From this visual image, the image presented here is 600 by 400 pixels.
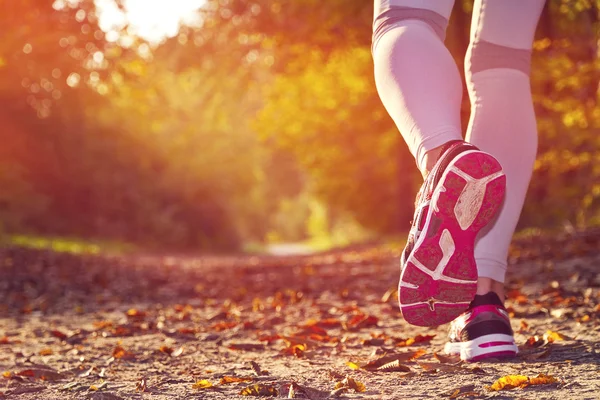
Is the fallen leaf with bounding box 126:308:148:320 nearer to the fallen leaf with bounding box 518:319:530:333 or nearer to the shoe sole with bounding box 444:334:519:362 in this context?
the fallen leaf with bounding box 518:319:530:333

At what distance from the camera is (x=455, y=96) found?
6.53 ft

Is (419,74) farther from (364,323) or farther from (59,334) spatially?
(59,334)

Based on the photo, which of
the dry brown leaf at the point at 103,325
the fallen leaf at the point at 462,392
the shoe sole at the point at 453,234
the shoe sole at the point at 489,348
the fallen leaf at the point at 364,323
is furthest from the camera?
the dry brown leaf at the point at 103,325

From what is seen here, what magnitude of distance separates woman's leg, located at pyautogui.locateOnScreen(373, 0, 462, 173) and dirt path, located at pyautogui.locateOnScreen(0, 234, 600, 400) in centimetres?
59

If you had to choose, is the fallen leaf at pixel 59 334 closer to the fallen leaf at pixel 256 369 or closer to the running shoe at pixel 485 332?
the fallen leaf at pixel 256 369

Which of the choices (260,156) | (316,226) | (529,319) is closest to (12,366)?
(529,319)

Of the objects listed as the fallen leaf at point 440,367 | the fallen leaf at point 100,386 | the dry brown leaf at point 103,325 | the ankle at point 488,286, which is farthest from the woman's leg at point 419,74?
the dry brown leaf at point 103,325

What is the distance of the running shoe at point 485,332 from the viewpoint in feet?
6.56

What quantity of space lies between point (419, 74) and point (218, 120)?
20.8 m

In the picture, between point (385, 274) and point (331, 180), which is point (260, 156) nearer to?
point (331, 180)

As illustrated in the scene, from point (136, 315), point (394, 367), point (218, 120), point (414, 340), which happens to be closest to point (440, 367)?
point (394, 367)

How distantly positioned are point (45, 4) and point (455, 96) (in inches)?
345

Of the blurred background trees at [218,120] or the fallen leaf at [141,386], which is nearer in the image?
the fallen leaf at [141,386]

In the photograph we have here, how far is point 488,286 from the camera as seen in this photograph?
83.3 inches
